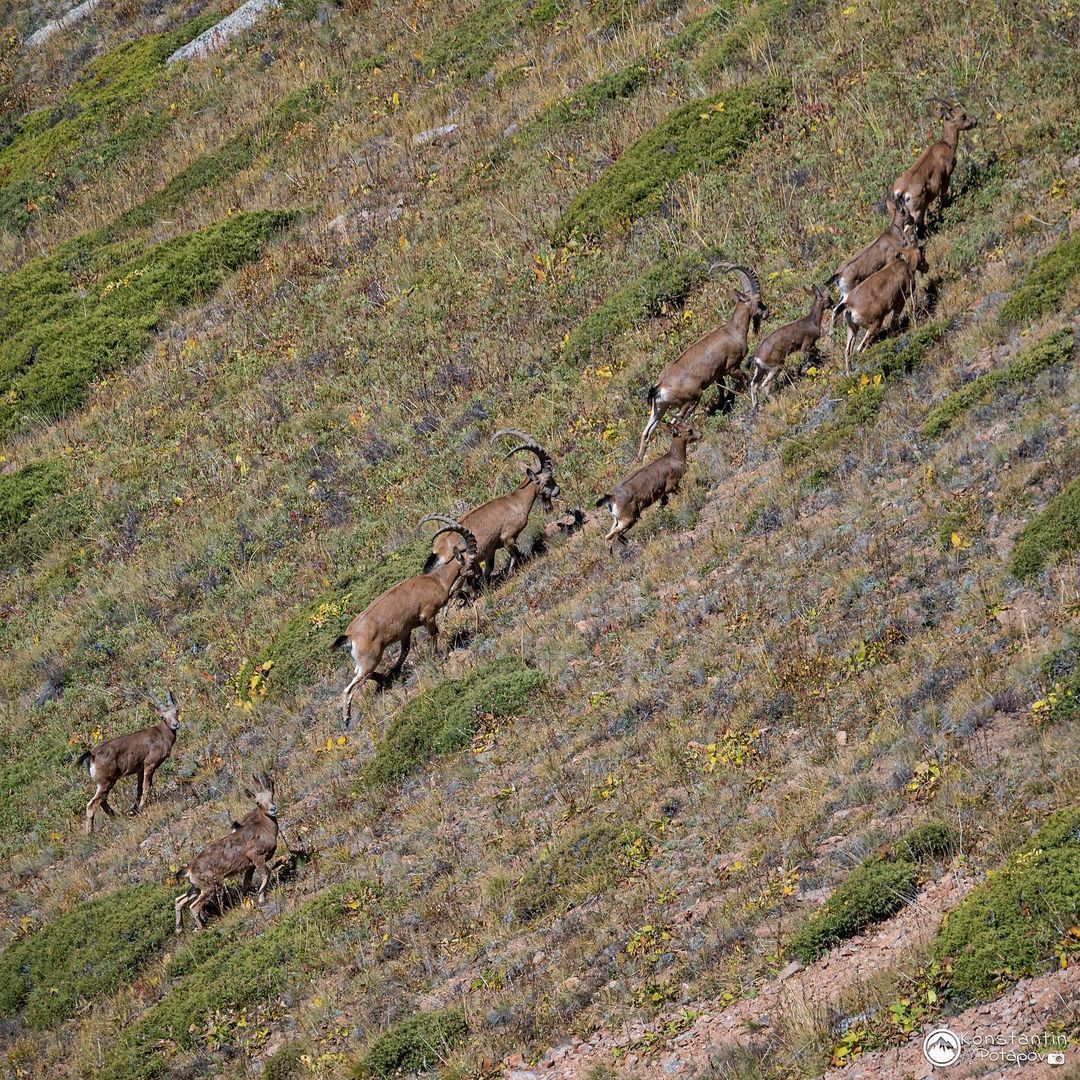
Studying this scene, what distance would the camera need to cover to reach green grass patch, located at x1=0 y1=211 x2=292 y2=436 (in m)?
28.4

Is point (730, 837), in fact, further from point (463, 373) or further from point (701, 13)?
point (701, 13)

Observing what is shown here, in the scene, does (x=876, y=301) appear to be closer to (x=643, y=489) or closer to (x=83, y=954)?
(x=643, y=489)

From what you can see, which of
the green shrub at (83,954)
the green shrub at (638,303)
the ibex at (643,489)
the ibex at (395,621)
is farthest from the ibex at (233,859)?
the green shrub at (638,303)

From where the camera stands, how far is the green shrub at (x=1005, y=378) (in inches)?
539

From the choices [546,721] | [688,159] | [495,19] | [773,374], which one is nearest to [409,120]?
[495,19]

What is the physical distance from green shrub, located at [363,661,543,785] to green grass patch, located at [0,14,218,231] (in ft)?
88.2

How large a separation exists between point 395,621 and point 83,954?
4774 millimetres

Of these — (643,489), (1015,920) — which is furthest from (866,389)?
(1015,920)

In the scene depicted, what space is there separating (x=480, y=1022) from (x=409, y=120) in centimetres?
2421

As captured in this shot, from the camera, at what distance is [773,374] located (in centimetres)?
1700

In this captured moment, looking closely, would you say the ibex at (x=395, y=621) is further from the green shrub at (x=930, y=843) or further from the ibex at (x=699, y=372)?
the green shrub at (x=930, y=843)

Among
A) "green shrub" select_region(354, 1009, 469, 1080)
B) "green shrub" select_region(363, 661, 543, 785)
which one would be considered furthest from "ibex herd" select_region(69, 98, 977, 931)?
"green shrub" select_region(354, 1009, 469, 1080)

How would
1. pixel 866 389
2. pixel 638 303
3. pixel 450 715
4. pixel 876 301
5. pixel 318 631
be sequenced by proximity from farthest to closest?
1. pixel 638 303
2. pixel 318 631
3. pixel 876 301
4. pixel 866 389
5. pixel 450 715

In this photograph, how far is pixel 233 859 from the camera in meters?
14.0
